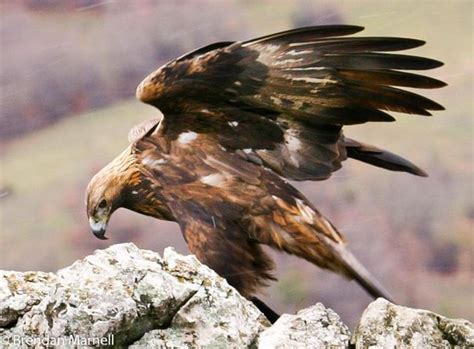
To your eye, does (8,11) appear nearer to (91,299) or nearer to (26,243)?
(26,243)

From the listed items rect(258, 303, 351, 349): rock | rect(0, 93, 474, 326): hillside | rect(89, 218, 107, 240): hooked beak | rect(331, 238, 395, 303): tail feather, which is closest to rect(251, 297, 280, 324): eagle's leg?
rect(0, 93, 474, 326): hillside

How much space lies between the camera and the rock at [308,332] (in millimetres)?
2900

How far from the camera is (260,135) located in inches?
144

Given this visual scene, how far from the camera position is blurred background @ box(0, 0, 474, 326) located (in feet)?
12.8

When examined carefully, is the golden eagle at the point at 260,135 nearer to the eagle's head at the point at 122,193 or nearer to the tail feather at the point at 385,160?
the eagle's head at the point at 122,193

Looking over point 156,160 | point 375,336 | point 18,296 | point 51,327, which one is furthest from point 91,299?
point 156,160

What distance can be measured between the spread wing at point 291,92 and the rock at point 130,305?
0.68 meters

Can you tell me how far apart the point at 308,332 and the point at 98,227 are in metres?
1.10

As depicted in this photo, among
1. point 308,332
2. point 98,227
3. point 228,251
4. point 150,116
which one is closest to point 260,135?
point 228,251

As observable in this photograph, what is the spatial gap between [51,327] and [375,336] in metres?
0.84

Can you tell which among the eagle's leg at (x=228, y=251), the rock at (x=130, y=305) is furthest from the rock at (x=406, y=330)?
the eagle's leg at (x=228, y=251)

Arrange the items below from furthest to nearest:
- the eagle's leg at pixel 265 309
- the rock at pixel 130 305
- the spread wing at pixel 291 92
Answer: the eagle's leg at pixel 265 309
the spread wing at pixel 291 92
the rock at pixel 130 305

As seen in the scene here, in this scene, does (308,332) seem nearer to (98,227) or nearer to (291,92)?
(291,92)

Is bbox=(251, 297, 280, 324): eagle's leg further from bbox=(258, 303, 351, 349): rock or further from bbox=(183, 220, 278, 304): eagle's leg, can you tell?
bbox=(258, 303, 351, 349): rock
